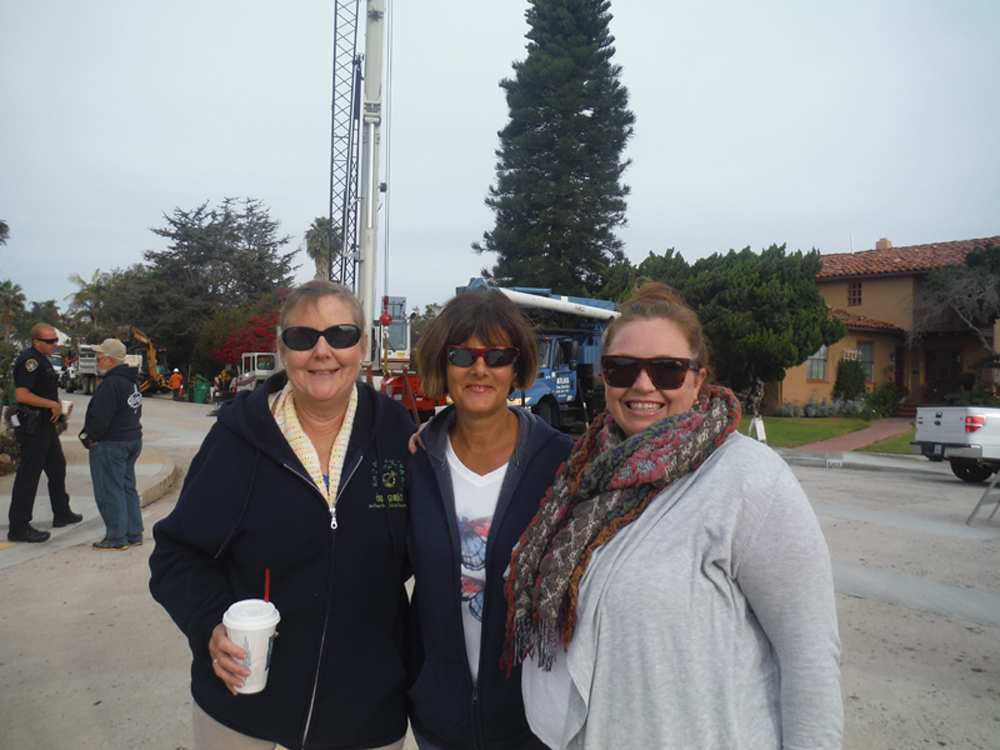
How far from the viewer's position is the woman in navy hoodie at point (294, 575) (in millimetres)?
1837

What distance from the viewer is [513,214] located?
33125mm

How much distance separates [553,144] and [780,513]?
33.5 m

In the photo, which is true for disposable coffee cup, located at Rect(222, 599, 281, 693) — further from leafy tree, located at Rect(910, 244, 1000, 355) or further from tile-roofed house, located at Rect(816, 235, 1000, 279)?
tile-roofed house, located at Rect(816, 235, 1000, 279)

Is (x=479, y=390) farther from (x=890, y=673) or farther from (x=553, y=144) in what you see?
(x=553, y=144)

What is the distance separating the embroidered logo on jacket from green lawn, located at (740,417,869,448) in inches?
591

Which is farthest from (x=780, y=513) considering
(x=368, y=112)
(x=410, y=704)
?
(x=368, y=112)

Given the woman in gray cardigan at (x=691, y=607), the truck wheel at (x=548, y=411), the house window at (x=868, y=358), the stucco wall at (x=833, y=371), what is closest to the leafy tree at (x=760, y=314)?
the stucco wall at (x=833, y=371)

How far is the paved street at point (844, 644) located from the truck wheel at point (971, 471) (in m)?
4.87

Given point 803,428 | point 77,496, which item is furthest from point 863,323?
point 77,496

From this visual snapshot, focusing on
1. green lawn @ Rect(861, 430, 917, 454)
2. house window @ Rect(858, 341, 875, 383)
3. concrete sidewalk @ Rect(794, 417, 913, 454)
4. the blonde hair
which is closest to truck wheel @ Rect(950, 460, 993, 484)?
concrete sidewalk @ Rect(794, 417, 913, 454)

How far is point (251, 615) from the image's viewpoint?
1.73 meters

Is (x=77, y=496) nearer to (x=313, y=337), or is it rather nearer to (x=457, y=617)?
(x=313, y=337)

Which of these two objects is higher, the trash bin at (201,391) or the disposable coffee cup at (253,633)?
the disposable coffee cup at (253,633)

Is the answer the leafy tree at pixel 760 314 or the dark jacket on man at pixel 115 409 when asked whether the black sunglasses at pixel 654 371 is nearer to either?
the dark jacket on man at pixel 115 409
